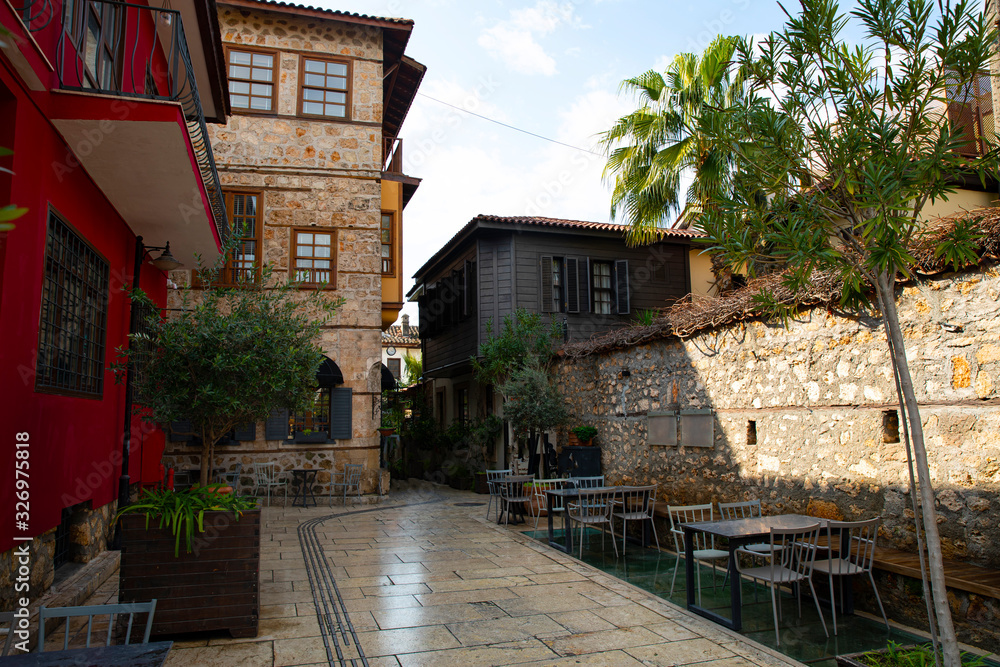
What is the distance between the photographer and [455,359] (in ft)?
52.7

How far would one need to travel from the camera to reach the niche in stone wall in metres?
7.33

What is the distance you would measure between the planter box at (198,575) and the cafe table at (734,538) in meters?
3.16

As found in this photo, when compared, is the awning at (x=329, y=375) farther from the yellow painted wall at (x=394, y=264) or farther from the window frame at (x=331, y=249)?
the yellow painted wall at (x=394, y=264)

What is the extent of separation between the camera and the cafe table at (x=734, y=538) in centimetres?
453

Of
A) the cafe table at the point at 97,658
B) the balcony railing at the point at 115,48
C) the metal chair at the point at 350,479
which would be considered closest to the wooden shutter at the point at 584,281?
the metal chair at the point at 350,479

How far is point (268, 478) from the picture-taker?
11172 mm

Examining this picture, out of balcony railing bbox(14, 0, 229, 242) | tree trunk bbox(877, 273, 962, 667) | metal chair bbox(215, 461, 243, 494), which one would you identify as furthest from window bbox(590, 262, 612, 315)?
tree trunk bbox(877, 273, 962, 667)

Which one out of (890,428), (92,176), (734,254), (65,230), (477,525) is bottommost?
(477,525)

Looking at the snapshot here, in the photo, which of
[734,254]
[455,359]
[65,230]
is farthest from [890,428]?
[455,359]

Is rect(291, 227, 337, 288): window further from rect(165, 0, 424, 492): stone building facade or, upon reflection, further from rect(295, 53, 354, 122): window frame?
rect(295, 53, 354, 122): window frame

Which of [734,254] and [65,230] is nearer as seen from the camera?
[734,254]

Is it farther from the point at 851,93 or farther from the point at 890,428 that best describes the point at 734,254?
the point at 890,428

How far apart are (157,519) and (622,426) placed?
6.58 metres

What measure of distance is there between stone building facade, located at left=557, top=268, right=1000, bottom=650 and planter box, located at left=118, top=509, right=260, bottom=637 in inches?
178
